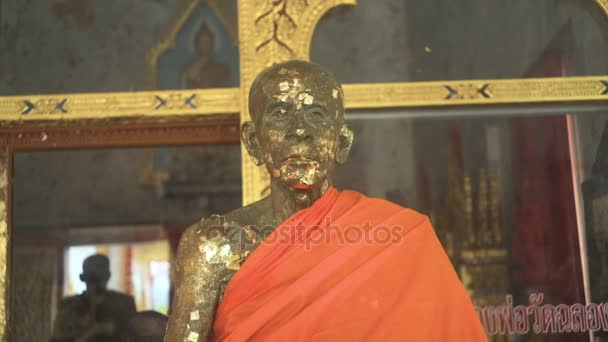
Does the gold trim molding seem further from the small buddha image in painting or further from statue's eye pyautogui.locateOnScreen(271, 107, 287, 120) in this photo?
statue's eye pyautogui.locateOnScreen(271, 107, 287, 120)

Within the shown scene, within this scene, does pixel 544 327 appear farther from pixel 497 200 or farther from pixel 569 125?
pixel 569 125

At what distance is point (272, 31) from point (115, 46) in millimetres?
660

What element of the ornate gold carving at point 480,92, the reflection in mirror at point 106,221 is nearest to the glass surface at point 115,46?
the reflection in mirror at point 106,221

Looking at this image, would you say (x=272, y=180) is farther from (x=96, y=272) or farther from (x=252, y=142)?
(x=96, y=272)

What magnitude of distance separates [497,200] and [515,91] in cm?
45

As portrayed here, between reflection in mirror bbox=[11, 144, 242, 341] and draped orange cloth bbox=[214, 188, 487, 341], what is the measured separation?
1.39 metres

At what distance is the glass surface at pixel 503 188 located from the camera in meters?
3.27

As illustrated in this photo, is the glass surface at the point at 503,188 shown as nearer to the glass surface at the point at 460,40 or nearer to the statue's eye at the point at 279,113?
the glass surface at the point at 460,40

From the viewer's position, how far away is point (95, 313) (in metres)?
3.30

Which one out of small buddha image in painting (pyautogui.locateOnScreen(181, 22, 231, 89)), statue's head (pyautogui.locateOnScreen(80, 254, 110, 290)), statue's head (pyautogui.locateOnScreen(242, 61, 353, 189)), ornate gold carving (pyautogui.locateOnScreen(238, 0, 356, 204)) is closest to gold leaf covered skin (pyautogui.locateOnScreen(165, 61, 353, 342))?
statue's head (pyautogui.locateOnScreen(242, 61, 353, 189))

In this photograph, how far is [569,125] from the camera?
336 cm

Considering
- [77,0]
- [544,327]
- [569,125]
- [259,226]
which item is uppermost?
[77,0]

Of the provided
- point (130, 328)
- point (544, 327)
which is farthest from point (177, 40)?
point (544, 327)

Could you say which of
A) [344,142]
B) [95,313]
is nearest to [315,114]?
[344,142]
